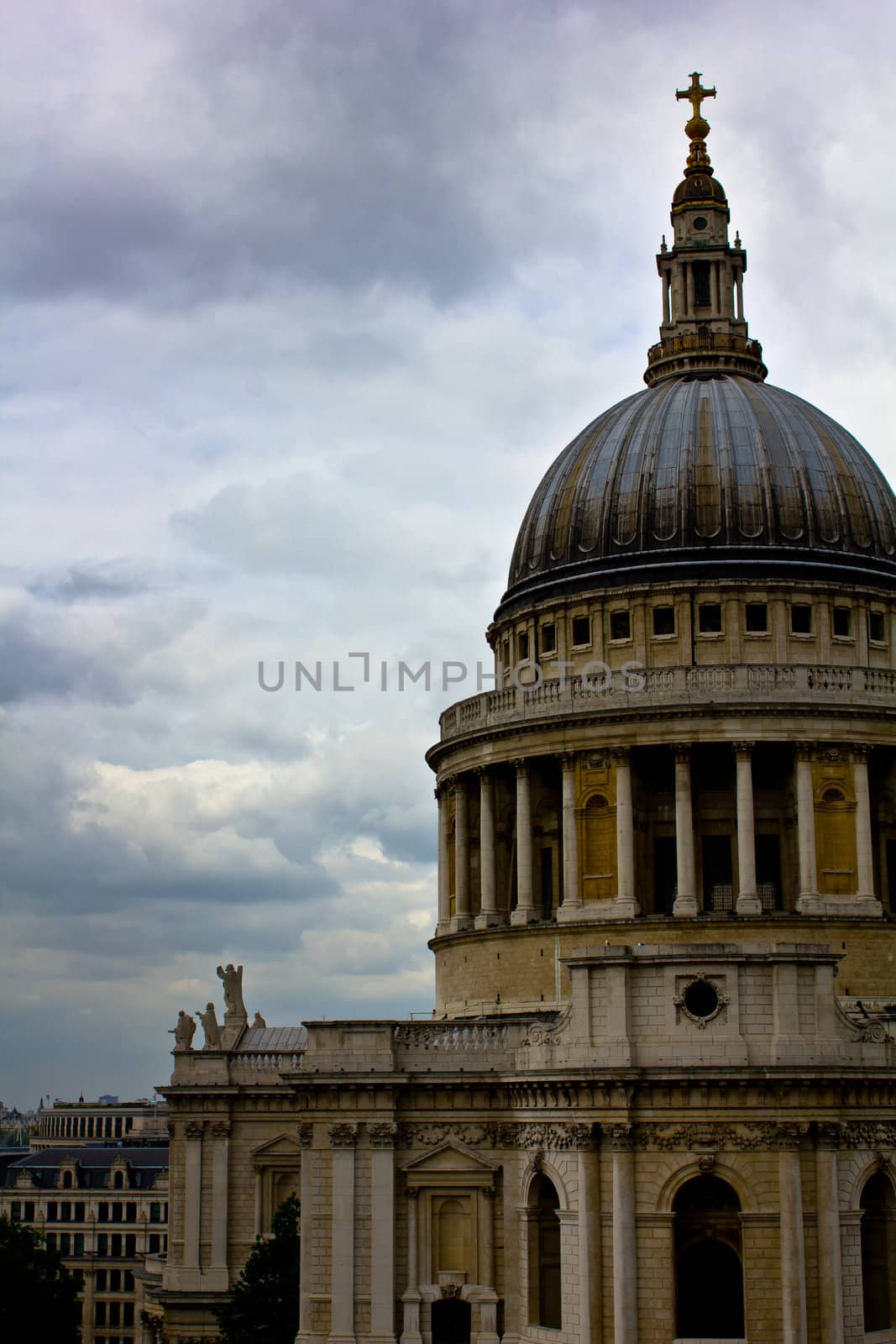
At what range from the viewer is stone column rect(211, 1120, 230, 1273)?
61.6m

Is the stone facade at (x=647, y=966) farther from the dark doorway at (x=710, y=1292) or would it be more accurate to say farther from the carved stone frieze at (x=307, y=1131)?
the carved stone frieze at (x=307, y=1131)

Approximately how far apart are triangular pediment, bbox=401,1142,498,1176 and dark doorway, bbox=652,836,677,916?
598 inches

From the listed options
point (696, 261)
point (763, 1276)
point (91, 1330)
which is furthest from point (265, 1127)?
point (91, 1330)

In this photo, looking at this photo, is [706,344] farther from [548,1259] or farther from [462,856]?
[548,1259]

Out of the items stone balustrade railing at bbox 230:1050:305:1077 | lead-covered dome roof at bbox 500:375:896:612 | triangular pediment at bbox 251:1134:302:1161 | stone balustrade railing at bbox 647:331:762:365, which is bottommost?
triangular pediment at bbox 251:1134:302:1161

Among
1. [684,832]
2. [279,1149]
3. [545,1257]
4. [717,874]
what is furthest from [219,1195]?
[717,874]

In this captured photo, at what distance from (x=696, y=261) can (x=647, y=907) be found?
2827cm

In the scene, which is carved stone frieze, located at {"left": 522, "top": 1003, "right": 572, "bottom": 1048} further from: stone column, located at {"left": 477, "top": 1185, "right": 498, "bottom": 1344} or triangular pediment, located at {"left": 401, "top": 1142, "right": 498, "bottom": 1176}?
stone column, located at {"left": 477, "top": 1185, "right": 498, "bottom": 1344}

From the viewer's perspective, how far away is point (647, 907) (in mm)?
62000

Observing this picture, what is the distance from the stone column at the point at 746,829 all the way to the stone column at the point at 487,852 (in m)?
9.54

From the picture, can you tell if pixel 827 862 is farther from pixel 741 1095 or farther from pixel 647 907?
pixel 741 1095

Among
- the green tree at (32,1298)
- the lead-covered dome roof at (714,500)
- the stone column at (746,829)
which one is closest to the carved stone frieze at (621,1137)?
the stone column at (746,829)

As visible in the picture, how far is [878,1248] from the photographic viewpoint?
46.4 metres

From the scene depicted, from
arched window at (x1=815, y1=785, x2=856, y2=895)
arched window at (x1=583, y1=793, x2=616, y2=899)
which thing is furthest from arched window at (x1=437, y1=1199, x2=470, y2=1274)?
arched window at (x1=815, y1=785, x2=856, y2=895)
